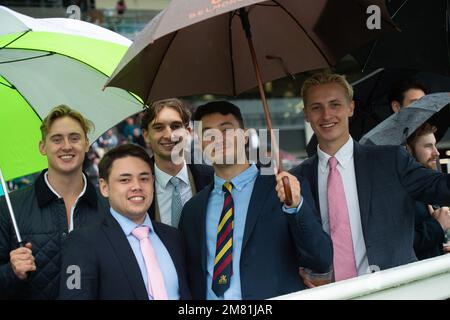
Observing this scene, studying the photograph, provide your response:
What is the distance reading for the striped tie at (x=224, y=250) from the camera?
9.23 ft

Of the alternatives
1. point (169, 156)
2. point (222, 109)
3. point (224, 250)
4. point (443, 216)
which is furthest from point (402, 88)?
point (224, 250)

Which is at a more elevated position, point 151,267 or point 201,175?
point 201,175

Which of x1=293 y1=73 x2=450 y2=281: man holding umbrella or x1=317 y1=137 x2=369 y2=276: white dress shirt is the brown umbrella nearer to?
x1=293 y1=73 x2=450 y2=281: man holding umbrella

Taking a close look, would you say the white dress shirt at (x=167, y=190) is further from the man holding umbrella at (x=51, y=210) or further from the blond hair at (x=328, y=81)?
the blond hair at (x=328, y=81)

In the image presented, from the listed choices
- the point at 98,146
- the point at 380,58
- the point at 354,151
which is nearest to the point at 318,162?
the point at 354,151

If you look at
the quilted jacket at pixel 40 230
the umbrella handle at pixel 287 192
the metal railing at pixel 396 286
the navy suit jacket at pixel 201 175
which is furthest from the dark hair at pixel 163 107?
the metal railing at pixel 396 286

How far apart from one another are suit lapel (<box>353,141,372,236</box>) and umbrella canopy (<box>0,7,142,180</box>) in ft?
4.62

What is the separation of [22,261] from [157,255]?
2.00 feet

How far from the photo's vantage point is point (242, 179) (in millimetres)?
3043

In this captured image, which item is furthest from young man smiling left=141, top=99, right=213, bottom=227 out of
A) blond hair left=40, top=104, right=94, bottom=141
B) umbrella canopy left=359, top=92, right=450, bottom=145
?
umbrella canopy left=359, top=92, right=450, bottom=145

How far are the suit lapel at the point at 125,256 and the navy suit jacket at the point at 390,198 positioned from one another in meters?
1.03

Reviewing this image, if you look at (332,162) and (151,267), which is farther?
(332,162)

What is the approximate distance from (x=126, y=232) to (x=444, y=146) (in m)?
2.87

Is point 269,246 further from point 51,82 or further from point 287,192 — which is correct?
point 51,82
